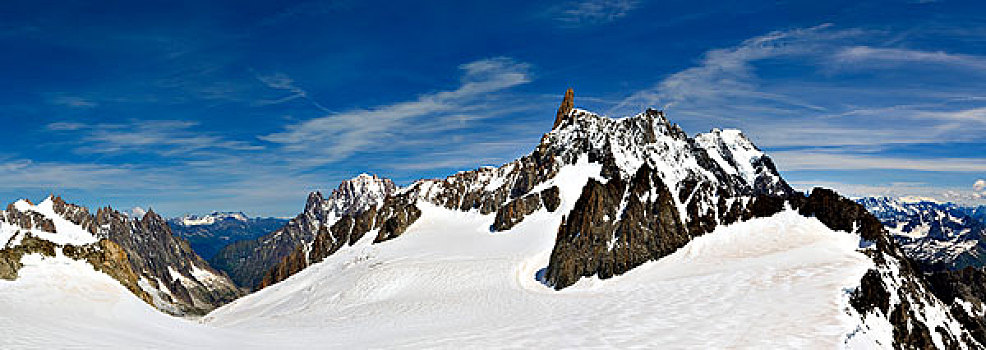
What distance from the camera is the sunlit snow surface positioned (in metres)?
20.9

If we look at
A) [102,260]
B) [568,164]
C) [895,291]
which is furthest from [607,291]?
[568,164]

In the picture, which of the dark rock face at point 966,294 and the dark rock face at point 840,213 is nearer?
the dark rock face at point 966,294

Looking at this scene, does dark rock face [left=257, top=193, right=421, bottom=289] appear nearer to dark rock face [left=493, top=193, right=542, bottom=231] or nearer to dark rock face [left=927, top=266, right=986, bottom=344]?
dark rock face [left=493, top=193, right=542, bottom=231]

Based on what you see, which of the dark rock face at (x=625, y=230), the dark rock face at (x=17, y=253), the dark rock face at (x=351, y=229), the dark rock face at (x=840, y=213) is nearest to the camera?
the dark rock face at (x=17, y=253)

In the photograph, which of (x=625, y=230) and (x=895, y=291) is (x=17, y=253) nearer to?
(x=625, y=230)

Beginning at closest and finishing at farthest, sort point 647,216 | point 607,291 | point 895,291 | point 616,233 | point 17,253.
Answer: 1. point 895,291
2. point 17,253
3. point 607,291
4. point 616,233
5. point 647,216

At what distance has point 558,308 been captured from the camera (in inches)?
1331

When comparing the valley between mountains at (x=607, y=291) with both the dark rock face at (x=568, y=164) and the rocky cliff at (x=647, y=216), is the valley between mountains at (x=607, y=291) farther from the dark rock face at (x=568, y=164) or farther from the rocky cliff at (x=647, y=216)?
the dark rock face at (x=568, y=164)

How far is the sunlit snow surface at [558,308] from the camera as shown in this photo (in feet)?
68.4

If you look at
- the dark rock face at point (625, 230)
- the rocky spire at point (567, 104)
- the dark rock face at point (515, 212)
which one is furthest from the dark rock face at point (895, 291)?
the rocky spire at point (567, 104)

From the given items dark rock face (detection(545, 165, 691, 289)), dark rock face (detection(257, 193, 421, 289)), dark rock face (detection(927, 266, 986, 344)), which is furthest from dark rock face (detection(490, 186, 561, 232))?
dark rock face (detection(927, 266, 986, 344))

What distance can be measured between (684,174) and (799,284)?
109 m

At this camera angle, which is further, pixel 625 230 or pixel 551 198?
pixel 551 198

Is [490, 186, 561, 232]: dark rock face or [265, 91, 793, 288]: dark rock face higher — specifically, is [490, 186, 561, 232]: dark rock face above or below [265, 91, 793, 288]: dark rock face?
below
